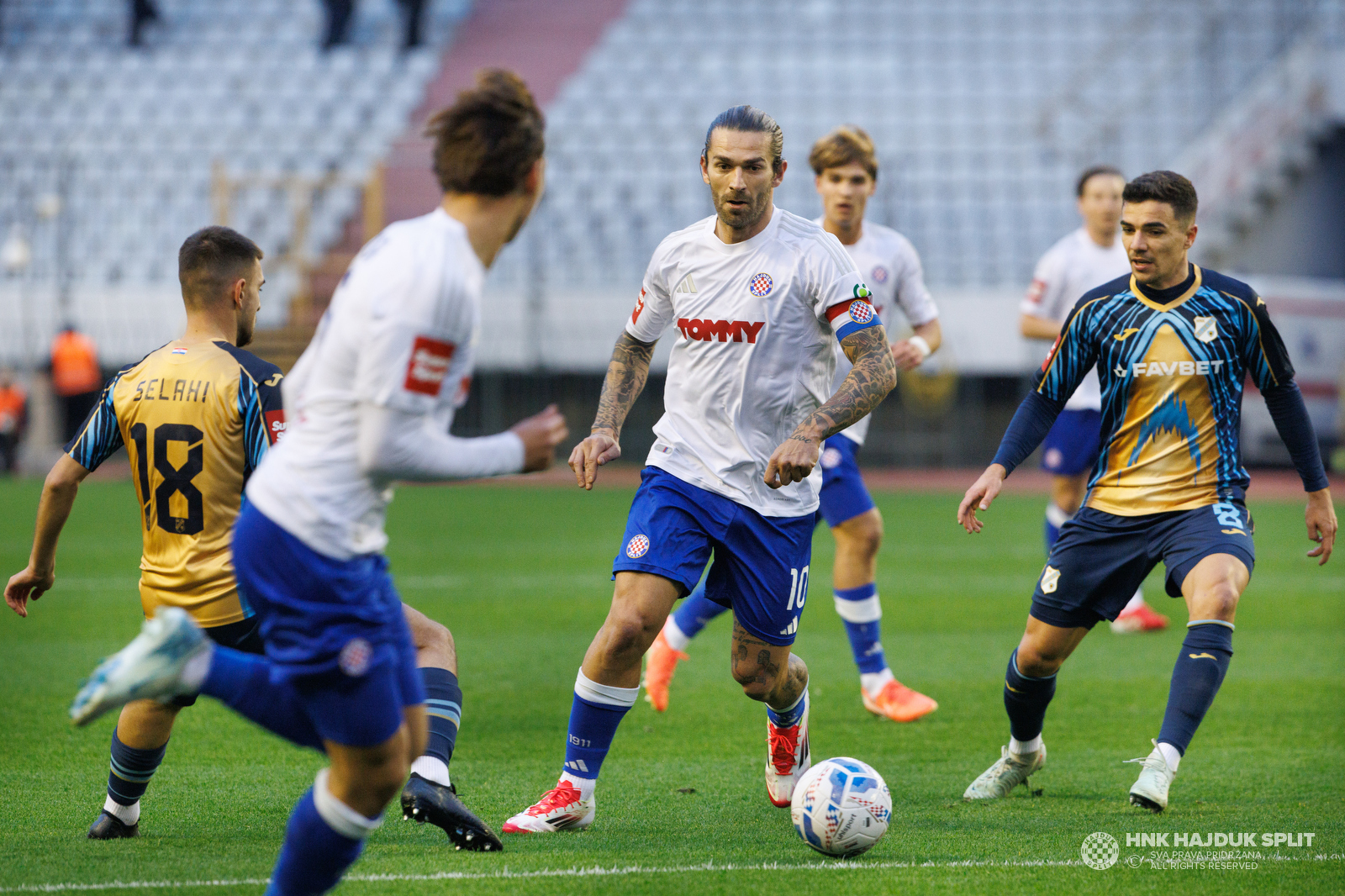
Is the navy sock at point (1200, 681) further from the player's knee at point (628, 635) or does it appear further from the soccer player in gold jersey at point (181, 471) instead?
the soccer player in gold jersey at point (181, 471)

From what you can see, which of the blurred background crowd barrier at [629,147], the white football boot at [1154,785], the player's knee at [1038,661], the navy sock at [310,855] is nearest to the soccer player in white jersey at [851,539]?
the player's knee at [1038,661]

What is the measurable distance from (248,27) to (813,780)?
2457 centimetres

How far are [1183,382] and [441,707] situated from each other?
8.66 feet

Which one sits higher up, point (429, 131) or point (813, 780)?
point (429, 131)

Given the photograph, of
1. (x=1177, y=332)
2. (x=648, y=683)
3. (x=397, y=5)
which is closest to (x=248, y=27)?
(x=397, y=5)

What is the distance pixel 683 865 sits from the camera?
391 centimetres

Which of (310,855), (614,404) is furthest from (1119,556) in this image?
(310,855)

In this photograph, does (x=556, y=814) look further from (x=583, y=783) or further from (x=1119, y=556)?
(x=1119, y=556)

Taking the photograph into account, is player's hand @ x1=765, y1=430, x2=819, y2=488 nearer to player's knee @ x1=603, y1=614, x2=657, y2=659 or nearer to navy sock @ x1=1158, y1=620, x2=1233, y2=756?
player's knee @ x1=603, y1=614, x2=657, y2=659

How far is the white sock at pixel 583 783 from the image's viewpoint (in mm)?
4316

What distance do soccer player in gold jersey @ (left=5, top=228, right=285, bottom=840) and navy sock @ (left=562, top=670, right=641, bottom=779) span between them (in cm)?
101

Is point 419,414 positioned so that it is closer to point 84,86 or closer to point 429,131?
point 429,131

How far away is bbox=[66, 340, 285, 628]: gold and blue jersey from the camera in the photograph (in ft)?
13.1

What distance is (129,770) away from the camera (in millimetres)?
4121
